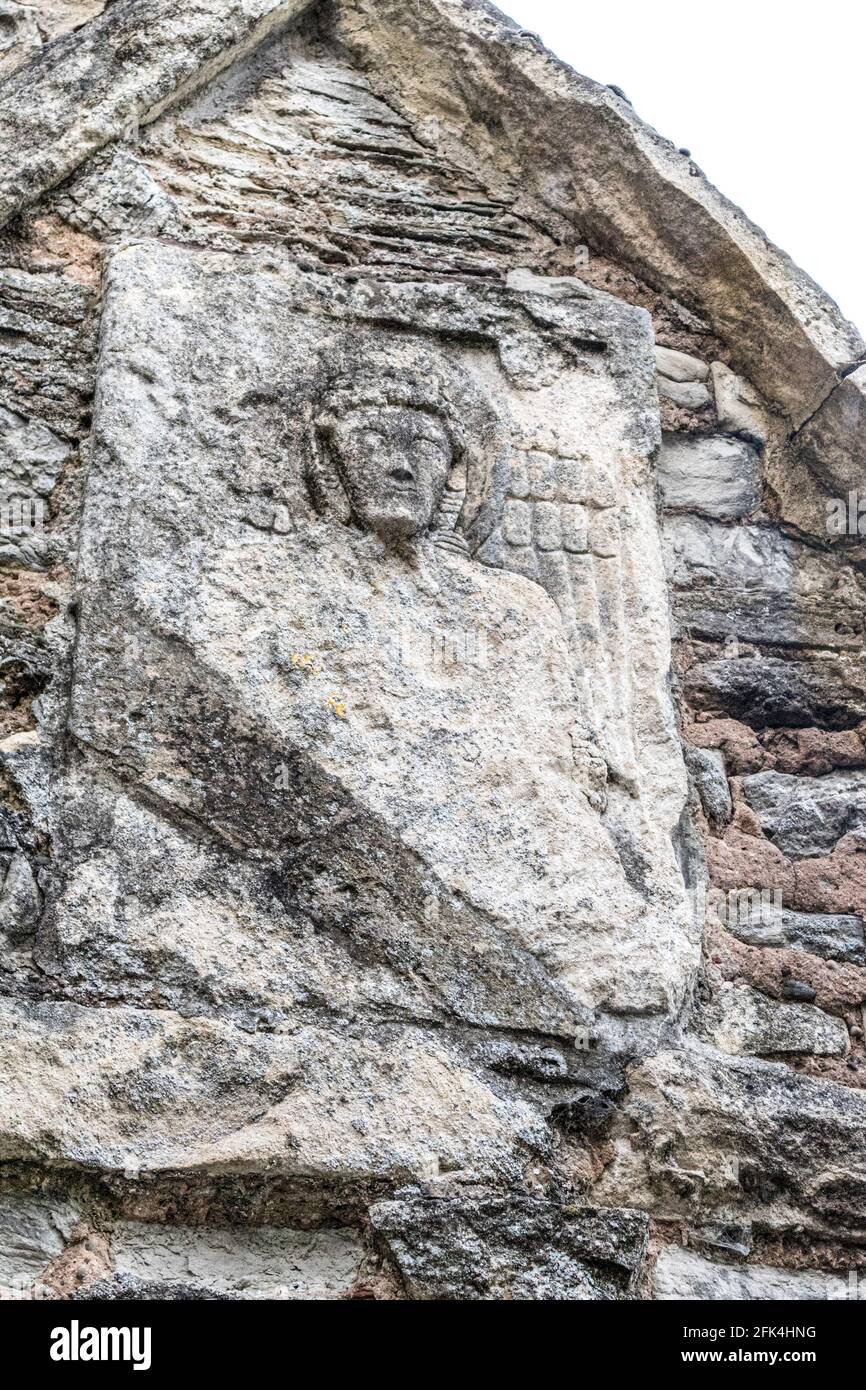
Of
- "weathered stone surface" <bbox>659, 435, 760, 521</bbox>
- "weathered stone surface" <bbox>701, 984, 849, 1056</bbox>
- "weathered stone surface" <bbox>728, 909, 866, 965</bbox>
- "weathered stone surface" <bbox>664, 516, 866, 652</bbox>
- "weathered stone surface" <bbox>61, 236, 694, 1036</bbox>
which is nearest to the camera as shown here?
"weathered stone surface" <bbox>61, 236, 694, 1036</bbox>

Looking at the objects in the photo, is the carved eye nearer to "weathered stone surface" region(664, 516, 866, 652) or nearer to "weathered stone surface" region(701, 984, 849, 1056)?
"weathered stone surface" region(664, 516, 866, 652)

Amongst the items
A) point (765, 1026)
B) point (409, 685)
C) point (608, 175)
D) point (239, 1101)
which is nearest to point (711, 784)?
point (765, 1026)

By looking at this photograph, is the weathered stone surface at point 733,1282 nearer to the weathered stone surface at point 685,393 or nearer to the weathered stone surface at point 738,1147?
the weathered stone surface at point 738,1147

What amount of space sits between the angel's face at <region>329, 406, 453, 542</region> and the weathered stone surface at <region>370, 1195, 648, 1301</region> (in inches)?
56.2

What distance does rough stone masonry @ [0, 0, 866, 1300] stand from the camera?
284 cm

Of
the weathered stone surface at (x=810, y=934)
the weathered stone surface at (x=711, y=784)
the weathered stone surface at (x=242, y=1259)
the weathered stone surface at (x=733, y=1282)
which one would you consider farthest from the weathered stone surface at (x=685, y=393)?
the weathered stone surface at (x=242, y=1259)

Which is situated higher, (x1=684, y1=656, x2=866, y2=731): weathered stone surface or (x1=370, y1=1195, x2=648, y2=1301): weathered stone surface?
(x1=684, y1=656, x2=866, y2=731): weathered stone surface

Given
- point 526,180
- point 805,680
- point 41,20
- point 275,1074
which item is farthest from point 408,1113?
point 41,20

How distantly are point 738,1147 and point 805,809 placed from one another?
0.92 m

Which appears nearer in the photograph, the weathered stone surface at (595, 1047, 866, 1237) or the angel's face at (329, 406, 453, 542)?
the weathered stone surface at (595, 1047, 866, 1237)

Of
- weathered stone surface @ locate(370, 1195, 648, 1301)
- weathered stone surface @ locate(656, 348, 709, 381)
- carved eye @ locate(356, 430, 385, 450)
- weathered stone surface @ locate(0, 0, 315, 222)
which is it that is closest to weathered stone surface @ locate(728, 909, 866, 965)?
weathered stone surface @ locate(370, 1195, 648, 1301)

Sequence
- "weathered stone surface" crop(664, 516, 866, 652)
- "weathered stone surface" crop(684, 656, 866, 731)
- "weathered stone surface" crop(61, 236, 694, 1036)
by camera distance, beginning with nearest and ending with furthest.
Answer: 1. "weathered stone surface" crop(61, 236, 694, 1036)
2. "weathered stone surface" crop(684, 656, 866, 731)
3. "weathered stone surface" crop(664, 516, 866, 652)

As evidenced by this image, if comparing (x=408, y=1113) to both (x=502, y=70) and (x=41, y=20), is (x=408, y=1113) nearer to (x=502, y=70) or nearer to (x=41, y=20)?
(x=502, y=70)

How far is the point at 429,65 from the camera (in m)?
4.20
